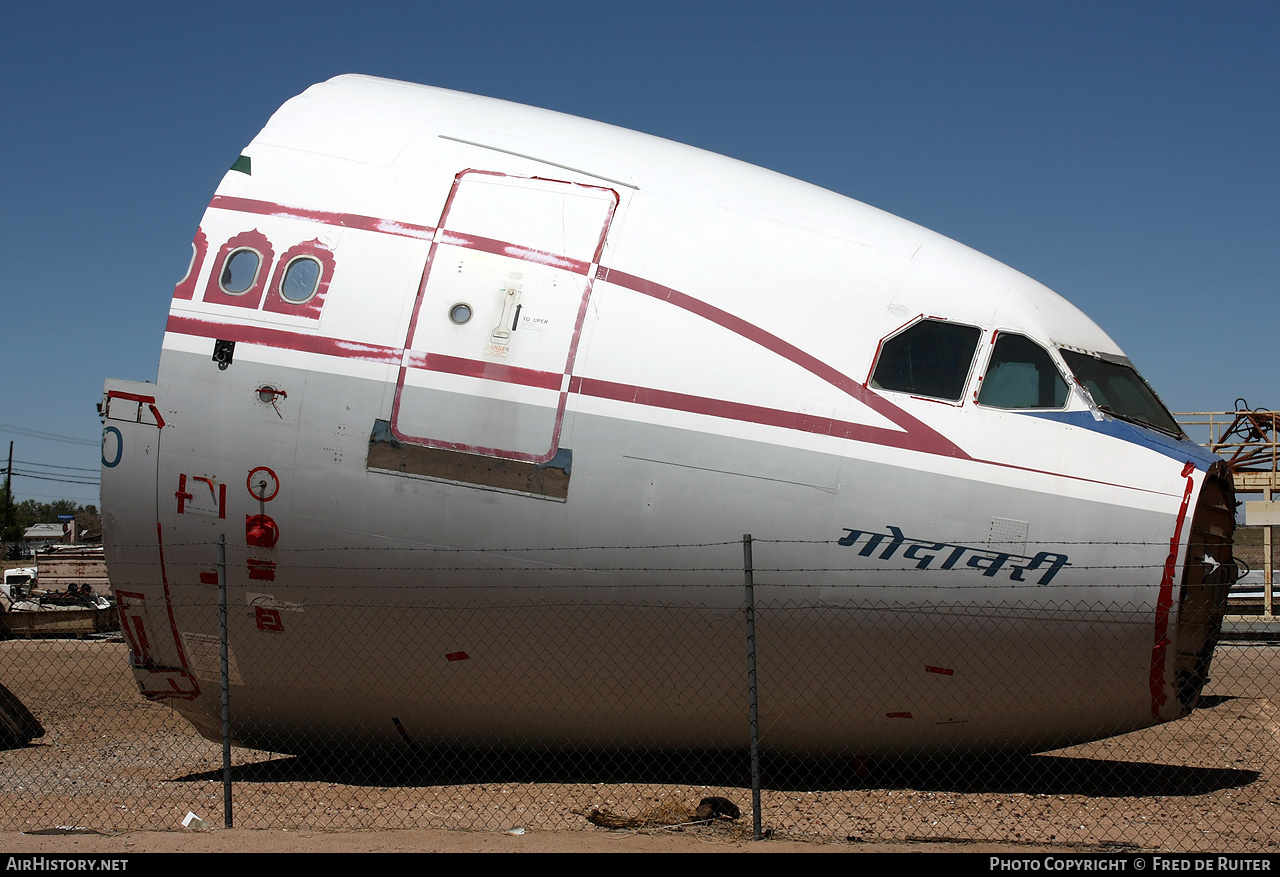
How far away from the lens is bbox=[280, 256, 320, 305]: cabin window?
8.66 m

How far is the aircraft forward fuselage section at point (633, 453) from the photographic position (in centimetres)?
816

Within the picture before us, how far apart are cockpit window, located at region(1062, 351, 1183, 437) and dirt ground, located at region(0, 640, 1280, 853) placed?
3.18m

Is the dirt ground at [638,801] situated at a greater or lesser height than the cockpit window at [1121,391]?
lesser

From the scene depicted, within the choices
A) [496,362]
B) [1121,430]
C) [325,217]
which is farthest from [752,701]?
[325,217]

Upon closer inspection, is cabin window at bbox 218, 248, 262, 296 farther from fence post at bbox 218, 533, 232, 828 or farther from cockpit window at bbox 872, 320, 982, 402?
cockpit window at bbox 872, 320, 982, 402

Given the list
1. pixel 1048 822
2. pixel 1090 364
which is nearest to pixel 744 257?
pixel 1090 364

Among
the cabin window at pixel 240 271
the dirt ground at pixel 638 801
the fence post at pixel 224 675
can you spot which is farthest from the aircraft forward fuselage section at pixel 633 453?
the dirt ground at pixel 638 801

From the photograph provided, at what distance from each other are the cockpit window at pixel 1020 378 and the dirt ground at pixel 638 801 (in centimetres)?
324

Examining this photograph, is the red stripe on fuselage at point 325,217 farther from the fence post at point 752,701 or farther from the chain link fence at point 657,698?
the fence post at point 752,701

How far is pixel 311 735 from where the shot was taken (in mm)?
9656

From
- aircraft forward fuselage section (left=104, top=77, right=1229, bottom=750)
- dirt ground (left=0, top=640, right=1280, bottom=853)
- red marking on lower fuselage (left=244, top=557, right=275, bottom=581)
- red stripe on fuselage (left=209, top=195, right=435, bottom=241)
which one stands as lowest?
dirt ground (left=0, top=640, right=1280, bottom=853)

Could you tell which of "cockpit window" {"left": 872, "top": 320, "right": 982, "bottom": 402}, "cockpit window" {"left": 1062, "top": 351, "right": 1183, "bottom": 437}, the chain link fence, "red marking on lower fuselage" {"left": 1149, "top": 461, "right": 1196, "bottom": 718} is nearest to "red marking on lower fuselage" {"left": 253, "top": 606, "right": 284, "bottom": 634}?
the chain link fence

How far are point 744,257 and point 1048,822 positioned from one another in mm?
5032
